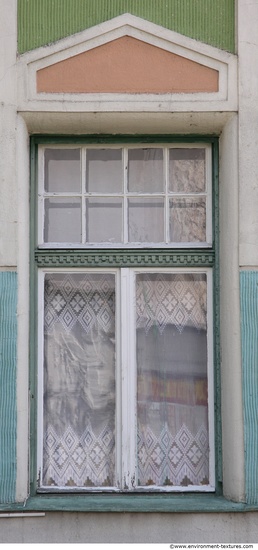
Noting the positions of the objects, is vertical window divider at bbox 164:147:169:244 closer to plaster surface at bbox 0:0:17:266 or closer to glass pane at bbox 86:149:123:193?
glass pane at bbox 86:149:123:193

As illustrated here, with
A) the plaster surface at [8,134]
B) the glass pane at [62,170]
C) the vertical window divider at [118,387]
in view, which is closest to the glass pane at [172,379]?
the vertical window divider at [118,387]

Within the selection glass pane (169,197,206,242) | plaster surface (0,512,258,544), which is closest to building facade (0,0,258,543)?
glass pane (169,197,206,242)

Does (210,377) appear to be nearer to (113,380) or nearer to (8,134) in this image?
(113,380)

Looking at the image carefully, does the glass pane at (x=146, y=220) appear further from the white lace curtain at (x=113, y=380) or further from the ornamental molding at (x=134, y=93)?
the ornamental molding at (x=134, y=93)

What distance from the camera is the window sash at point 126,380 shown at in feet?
25.0

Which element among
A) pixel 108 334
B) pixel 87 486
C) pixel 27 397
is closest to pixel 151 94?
pixel 108 334

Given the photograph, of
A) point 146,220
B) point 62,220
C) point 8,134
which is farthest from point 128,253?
point 8,134

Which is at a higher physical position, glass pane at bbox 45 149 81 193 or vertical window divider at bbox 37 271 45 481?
glass pane at bbox 45 149 81 193

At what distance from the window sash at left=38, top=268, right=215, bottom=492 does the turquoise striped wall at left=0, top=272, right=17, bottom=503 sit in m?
0.28

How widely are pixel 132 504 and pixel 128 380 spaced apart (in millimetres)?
810

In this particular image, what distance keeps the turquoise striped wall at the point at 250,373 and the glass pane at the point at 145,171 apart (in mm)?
902

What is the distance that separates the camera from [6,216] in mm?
7562

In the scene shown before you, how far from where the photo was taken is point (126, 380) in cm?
766

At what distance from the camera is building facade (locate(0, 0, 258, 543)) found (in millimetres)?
7520
